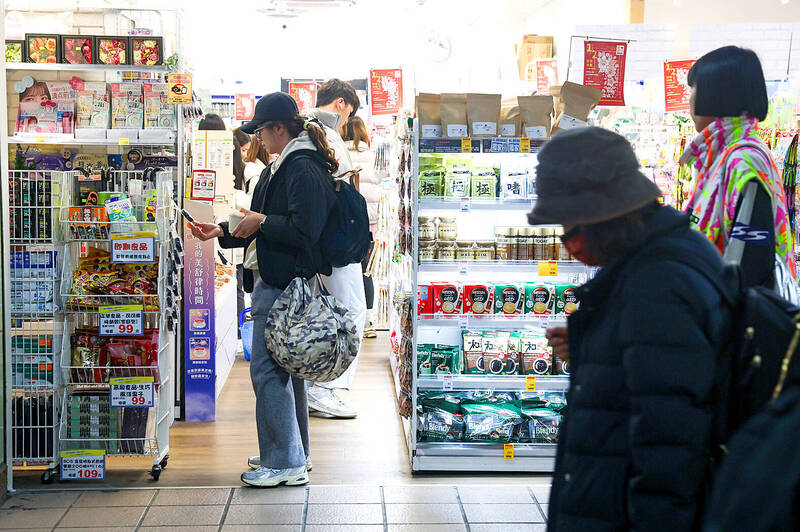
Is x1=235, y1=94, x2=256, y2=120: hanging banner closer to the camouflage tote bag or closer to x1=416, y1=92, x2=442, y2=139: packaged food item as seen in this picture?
x1=416, y1=92, x2=442, y2=139: packaged food item

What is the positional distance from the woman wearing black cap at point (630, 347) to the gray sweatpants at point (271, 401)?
8.34 feet

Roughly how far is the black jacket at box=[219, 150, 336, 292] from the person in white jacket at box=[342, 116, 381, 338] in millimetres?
2127

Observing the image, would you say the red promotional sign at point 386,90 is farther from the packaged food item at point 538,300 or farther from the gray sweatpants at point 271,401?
the gray sweatpants at point 271,401

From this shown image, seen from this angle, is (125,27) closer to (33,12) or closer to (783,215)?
(33,12)

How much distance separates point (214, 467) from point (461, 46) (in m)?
11.8

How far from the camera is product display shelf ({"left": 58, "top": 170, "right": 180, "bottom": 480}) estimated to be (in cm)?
426

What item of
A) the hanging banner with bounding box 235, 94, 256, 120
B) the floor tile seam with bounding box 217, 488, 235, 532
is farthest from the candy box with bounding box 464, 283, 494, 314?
the hanging banner with bounding box 235, 94, 256, 120

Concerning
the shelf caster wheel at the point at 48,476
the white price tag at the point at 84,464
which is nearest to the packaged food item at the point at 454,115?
the white price tag at the point at 84,464

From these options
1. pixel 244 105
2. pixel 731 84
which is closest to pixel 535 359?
pixel 731 84

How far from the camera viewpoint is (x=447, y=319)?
4.57 meters

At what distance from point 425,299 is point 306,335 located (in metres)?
0.80

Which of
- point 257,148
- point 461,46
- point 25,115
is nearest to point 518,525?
point 257,148

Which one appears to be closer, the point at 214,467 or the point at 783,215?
the point at 783,215

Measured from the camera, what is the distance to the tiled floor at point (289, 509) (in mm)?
3818
